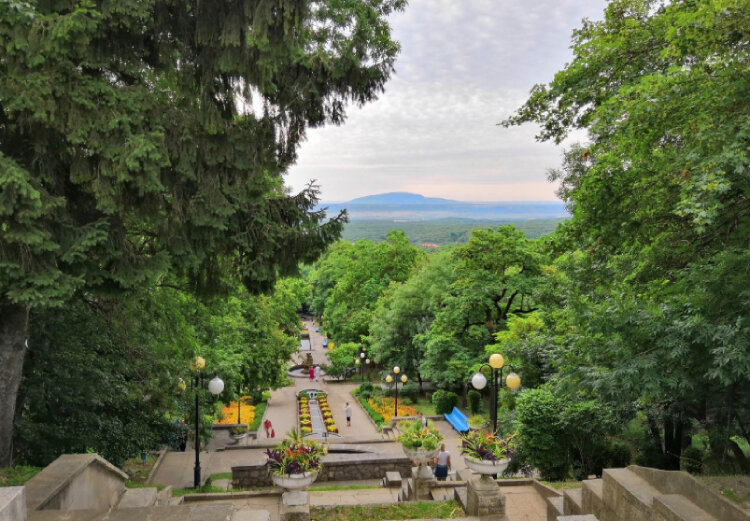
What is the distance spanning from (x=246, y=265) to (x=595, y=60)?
278 inches

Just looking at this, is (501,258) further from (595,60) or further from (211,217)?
(211,217)

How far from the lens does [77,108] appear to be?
5934 mm

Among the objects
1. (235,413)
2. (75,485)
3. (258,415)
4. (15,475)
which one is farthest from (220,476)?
(258,415)

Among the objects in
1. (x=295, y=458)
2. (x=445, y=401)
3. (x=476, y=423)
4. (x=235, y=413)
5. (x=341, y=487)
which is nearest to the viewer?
(x=295, y=458)

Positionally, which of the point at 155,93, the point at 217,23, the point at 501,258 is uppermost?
the point at 217,23

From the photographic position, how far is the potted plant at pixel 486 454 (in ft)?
25.6

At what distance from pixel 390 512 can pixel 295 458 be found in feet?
6.31

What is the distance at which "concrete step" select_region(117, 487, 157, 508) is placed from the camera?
26.3 ft

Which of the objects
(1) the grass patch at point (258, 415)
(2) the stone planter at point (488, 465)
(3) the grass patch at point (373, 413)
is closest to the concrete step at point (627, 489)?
(2) the stone planter at point (488, 465)

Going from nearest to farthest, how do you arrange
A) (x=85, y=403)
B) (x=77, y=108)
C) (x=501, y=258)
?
(x=77, y=108) → (x=85, y=403) → (x=501, y=258)

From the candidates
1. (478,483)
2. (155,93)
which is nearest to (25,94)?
(155,93)

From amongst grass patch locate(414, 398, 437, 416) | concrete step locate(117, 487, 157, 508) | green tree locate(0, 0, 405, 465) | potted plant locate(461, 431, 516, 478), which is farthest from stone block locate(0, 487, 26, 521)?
grass patch locate(414, 398, 437, 416)

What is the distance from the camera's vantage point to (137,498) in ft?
27.0

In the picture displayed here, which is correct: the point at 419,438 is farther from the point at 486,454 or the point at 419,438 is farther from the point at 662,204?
the point at 662,204
